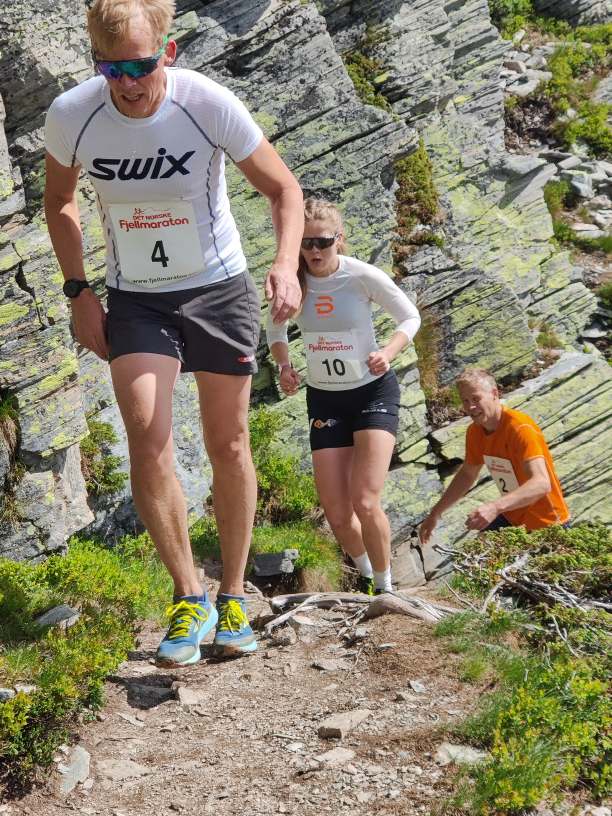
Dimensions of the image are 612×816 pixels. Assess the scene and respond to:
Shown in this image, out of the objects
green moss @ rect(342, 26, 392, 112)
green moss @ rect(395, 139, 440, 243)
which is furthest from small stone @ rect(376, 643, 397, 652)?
green moss @ rect(342, 26, 392, 112)

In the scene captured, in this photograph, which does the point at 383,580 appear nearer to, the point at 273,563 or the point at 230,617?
the point at 273,563

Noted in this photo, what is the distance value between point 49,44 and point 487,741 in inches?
270

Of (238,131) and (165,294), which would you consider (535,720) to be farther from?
(238,131)

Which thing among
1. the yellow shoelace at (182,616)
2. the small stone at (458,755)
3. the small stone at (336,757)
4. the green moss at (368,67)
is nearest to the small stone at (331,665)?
the yellow shoelace at (182,616)

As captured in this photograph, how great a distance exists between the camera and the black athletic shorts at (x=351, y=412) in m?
7.16

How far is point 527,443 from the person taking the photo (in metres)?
7.65

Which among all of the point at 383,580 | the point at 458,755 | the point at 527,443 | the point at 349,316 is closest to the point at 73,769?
the point at 458,755

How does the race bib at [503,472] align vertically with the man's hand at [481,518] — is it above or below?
below

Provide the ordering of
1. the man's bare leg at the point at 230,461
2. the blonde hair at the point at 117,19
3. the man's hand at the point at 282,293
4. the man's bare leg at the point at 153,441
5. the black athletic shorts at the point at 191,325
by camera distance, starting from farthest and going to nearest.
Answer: the man's bare leg at the point at 230,461
the black athletic shorts at the point at 191,325
the man's bare leg at the point at 153,441
the man's hand at the point at 282,293
the blonde hair at the point at 117,19

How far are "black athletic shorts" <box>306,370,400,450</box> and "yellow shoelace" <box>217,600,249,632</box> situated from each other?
2.18 meters

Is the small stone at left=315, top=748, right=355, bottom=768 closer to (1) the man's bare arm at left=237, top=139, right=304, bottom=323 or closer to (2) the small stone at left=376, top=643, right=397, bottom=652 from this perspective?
(2) the small stone at left=376, top=643, right=397, bottom=652

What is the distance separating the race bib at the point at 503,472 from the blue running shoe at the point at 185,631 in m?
3.45

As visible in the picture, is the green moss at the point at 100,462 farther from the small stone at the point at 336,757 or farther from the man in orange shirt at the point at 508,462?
the small stone at the point at 336,757

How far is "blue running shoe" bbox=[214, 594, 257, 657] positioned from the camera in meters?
5.30
